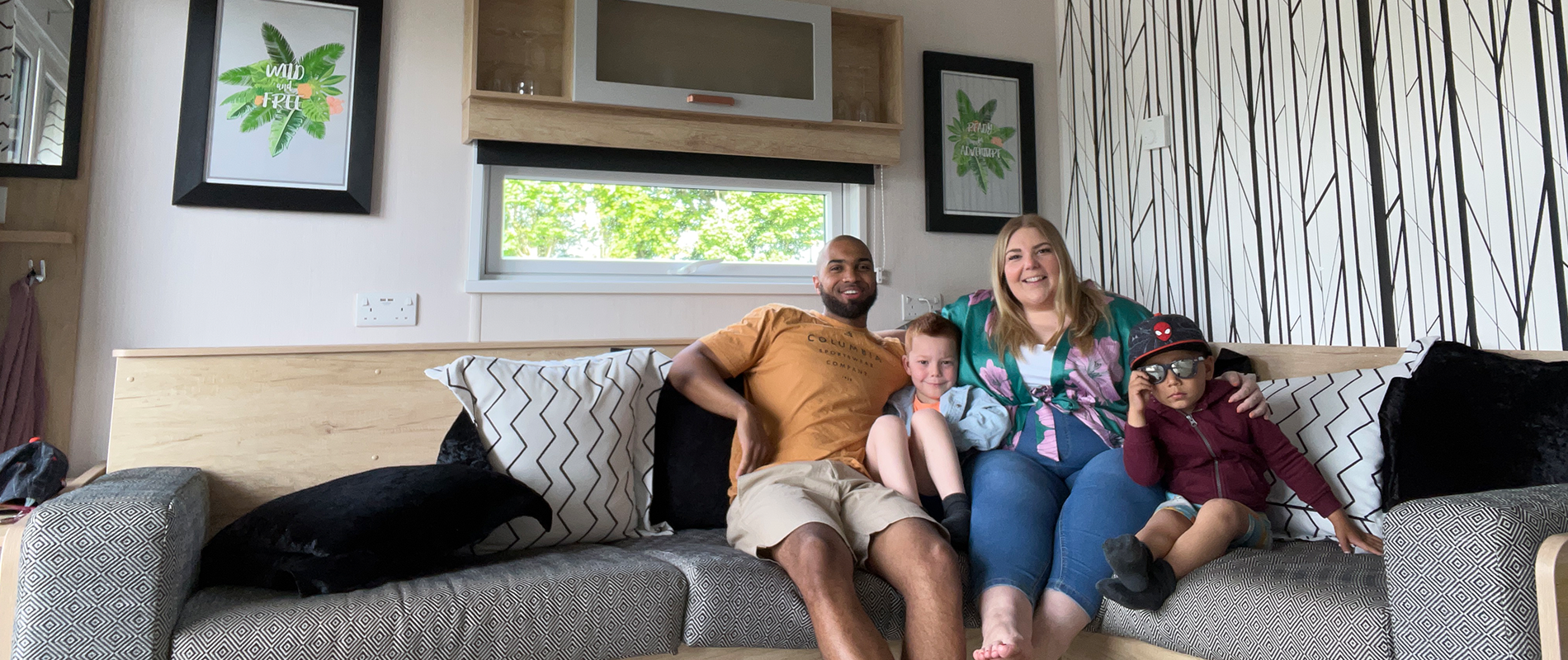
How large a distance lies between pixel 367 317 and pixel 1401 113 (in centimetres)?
266

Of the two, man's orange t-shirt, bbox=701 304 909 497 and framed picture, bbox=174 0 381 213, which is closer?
man's orange t-shirt, bbox=701 304 909 497

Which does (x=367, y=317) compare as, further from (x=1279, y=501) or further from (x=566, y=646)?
(x=1279, y=501)

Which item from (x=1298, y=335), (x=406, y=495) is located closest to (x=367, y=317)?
(x=406, y=495)

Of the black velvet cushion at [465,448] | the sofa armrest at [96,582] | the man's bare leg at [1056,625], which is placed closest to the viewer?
the sofa armrest at [96,582]

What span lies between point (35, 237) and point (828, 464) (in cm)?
200

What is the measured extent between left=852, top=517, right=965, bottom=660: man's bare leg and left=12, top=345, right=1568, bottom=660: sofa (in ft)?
0.18

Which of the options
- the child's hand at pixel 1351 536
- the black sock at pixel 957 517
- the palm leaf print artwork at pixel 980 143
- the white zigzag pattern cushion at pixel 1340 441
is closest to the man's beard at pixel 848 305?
the black sock at pixel 957 517

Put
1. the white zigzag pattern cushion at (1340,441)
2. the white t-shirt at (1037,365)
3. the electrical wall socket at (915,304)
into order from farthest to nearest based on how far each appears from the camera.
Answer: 1. the electrical wall socket at (915,304)
2. the white t-shirt at (1037,365)
3. the white zigzag pattern cushion at (1340,441)

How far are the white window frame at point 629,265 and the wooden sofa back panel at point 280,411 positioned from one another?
0.64 m

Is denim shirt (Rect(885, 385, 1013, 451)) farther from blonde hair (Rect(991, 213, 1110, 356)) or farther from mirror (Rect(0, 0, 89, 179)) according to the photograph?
mirror (Rect(0, 0, 89, 179))

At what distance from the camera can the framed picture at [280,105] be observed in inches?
88.0

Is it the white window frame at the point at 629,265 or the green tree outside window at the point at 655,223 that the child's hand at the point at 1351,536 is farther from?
the green tree outside window at the point at 655,223

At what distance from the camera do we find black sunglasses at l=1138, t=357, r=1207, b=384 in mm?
1562

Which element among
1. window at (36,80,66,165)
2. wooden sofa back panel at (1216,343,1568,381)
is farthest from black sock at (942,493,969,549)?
window at (36,80,66,165)
